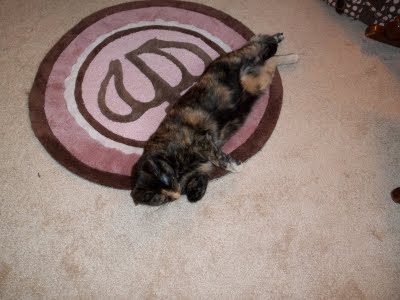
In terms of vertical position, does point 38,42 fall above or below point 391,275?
above

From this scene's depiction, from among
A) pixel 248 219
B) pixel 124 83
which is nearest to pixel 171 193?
pixel 248 219

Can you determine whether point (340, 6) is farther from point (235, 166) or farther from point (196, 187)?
point (196, 187)

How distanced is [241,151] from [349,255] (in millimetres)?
693

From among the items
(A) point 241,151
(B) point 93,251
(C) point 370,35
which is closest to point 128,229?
(B) point 93,251

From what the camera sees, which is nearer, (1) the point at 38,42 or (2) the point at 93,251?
(2) the point at 93,251

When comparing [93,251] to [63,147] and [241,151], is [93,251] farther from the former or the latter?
[241,151]

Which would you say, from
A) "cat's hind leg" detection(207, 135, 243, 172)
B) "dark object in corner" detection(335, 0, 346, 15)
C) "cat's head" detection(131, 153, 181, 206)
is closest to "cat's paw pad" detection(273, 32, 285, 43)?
"dark object in corner" detection(335, 0, 346, 15)

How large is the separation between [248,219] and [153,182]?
20.8 inches

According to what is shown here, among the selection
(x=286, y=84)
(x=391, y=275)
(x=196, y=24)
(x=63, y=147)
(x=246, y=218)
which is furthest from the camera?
→ (x=196, y=24)

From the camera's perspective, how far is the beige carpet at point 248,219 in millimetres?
1435

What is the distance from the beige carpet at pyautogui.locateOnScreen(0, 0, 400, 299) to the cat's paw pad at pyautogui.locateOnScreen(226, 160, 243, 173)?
7 cm

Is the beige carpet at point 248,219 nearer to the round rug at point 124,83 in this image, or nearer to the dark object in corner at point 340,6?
the round rug at point 124,83

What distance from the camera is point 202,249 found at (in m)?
1.50

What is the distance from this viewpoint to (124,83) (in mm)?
1832
